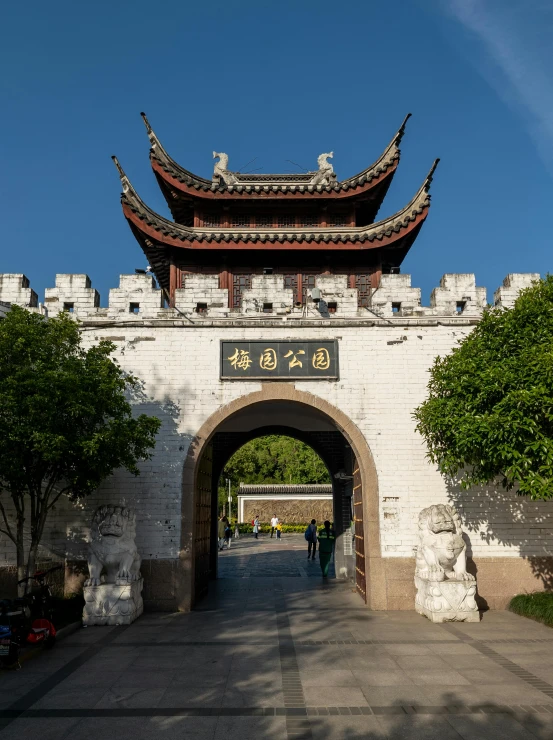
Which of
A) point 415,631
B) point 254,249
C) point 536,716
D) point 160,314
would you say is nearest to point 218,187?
point 254,249

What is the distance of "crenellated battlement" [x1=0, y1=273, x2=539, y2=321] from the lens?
10.2 m

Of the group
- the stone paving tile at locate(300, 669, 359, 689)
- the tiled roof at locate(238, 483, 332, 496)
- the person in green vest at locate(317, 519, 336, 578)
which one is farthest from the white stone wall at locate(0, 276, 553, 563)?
the tiled roof at locate(238, 483, 332, 496)

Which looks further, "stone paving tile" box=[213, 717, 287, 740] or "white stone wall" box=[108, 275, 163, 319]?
"white stone wall" box=[108, 275, 163, 319]

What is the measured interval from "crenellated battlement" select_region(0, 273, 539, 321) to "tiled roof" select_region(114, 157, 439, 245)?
6.19 ft

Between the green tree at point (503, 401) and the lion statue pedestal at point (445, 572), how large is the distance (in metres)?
0.83

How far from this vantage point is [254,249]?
12.0 meters

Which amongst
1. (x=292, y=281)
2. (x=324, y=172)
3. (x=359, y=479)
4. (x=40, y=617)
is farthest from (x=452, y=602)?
(x=324, y=172)

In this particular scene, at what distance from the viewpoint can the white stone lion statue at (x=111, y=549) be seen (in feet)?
27.8

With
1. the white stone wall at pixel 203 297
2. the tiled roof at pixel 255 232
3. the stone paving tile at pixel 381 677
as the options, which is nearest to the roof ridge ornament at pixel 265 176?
the tiled roof at pixel 255 232

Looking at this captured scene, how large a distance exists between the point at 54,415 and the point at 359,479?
17.3ft

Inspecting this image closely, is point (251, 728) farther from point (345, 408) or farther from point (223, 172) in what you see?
point (223, 172)

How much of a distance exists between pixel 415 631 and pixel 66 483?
6.04 metres

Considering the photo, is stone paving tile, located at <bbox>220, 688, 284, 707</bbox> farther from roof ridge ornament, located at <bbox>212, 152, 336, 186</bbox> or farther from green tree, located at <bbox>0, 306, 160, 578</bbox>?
roof ridge ornament, located at <bbox>212, 152, 336, 186</bbox>

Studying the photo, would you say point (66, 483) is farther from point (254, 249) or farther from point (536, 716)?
point (536, 716)
